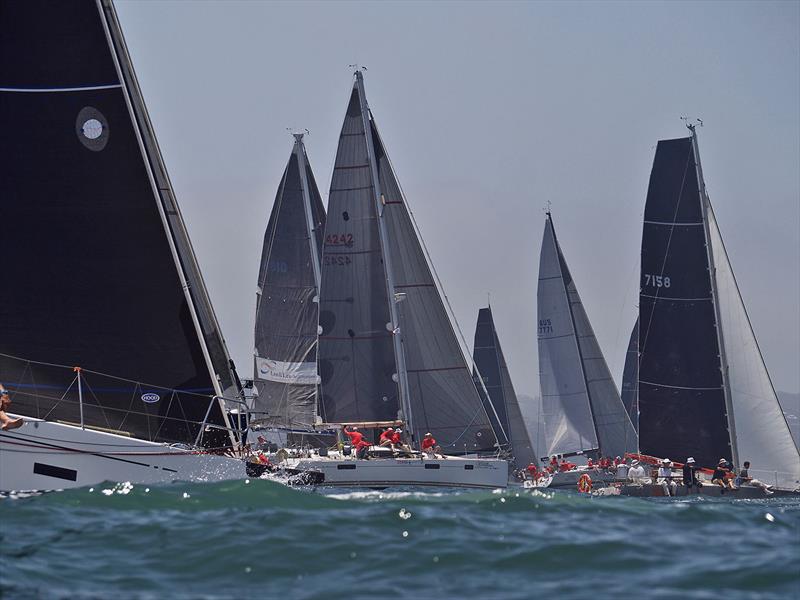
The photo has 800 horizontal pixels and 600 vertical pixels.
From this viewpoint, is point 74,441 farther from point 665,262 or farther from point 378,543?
point 665,262

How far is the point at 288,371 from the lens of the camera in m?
44.4

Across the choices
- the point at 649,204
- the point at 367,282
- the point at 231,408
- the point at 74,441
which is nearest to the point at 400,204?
the point at 367,282

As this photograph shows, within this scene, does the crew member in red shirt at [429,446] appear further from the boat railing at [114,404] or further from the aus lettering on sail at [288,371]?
the aus lettering on sail at [288,371]

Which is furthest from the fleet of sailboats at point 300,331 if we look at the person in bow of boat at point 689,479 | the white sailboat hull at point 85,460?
the person in bow of boat at point 689,479

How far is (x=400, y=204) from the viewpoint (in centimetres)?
3306

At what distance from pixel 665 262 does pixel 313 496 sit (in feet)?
83.6

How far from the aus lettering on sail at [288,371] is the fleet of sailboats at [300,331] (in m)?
0.05

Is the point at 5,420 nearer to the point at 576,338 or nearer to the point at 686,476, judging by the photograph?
the point at 686,476

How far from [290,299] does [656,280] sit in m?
13.6

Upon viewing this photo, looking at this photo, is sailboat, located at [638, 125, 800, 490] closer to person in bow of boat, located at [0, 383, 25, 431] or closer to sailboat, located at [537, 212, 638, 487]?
sailboat, located at [537, 212, 638, 487]

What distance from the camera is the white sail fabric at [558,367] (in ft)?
164

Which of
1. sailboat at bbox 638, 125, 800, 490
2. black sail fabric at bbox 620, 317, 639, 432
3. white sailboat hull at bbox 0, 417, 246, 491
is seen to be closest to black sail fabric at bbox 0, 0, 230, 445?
white sailboat hull at bbox 0, 417, 246, 491

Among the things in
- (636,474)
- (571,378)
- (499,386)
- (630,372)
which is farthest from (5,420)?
(630,372)

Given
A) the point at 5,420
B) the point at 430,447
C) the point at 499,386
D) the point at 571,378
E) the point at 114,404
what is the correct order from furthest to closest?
the point at 499,386 < the point at 571,378 < the point at 430,447 < the point at 114,404 < the point at 5,420
